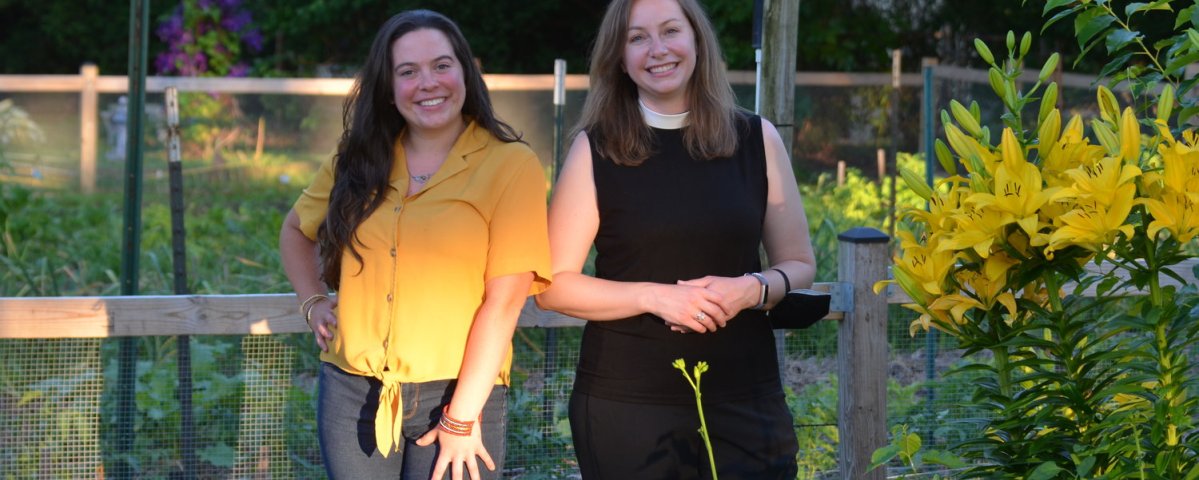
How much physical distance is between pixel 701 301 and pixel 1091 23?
33.9 inches

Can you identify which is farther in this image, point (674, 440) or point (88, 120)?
point (88, 120)

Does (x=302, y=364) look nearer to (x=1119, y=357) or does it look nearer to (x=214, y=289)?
(x=214, y=289)

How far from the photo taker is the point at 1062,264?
1.64 metres

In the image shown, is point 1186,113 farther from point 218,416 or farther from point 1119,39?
point 218,416

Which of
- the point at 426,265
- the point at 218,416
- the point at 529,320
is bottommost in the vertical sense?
the point at 218,416

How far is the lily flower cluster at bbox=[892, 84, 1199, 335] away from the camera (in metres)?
1.52

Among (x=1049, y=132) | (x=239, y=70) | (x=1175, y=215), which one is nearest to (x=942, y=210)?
(x=1049, y=132)

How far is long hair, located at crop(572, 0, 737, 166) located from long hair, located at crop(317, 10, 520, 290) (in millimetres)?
192

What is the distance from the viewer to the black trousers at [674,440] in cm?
239

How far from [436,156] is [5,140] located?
9.82 meters

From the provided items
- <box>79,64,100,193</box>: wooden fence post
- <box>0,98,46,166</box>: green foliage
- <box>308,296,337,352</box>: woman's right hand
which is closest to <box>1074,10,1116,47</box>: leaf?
<box>308,296,337,352</box>: woman's right hand

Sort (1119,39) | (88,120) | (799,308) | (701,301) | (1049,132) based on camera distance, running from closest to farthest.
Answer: (1049,132)
(1119,39)
(701,301)
(799,308)
(88,120)

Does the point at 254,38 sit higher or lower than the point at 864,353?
higher

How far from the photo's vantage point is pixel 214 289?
5910 millimetres
